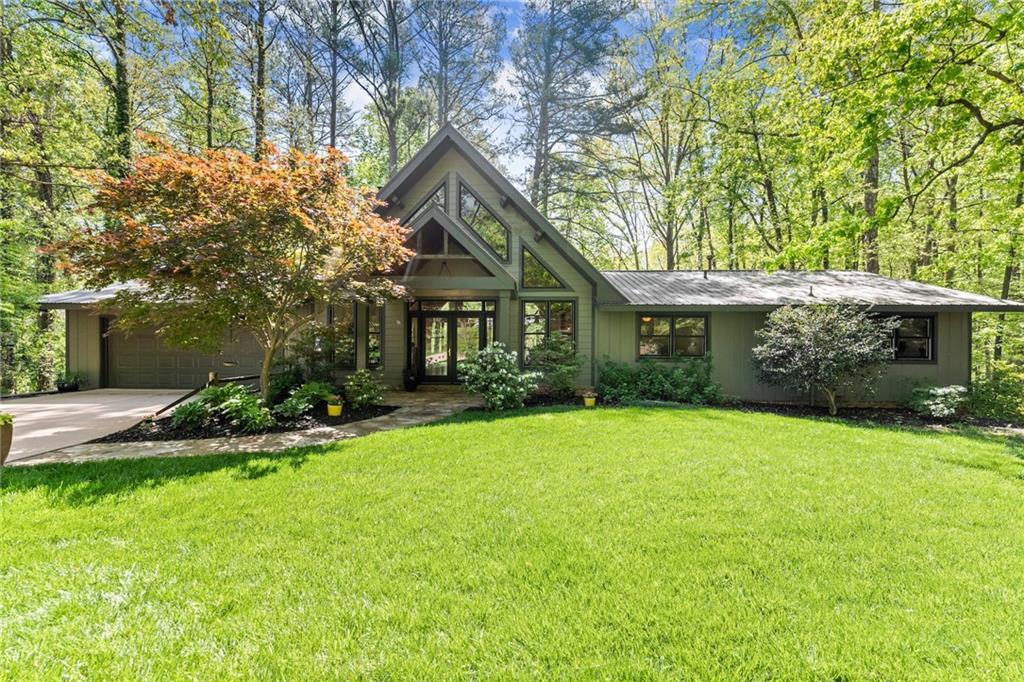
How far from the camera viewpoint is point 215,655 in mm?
2359

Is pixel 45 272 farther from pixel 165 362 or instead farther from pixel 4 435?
pixel 4 435

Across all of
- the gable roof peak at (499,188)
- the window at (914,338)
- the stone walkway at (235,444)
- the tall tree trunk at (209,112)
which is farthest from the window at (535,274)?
the tall tree trunk at (209,112)

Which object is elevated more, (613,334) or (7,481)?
(613,334)

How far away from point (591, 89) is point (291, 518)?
1979 centimetres

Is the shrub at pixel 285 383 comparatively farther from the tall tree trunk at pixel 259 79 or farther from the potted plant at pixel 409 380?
the tall tree trunk at pixel 259 79

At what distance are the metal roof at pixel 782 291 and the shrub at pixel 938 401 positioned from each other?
2.01 m

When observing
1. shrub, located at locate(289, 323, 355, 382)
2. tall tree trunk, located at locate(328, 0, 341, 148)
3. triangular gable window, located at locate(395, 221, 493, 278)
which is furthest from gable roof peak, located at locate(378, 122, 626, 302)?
tall tree trunk, located at locate(328, 0, 341, 148)

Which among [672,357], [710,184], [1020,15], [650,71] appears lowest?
[672,357]

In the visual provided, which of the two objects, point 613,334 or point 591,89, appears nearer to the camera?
point 613,334

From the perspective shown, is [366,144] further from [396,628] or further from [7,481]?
[396,628]

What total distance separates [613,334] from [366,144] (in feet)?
54.6

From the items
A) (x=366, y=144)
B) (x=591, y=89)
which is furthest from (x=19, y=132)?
(x=591, y=89)

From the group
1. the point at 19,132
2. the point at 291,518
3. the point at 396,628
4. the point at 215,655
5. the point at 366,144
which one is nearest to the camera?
the point at 215,655

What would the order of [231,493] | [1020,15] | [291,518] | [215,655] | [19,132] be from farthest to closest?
[19,132] < [1020,15] < [231,493] < [291,518] < [215,655]
